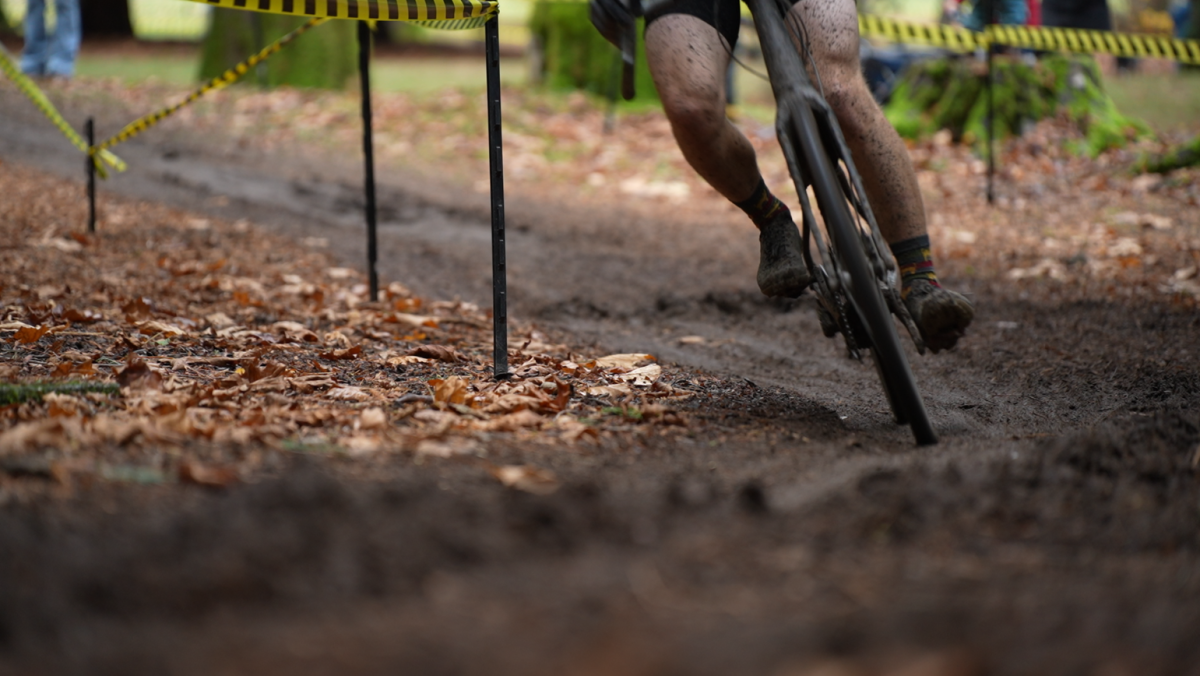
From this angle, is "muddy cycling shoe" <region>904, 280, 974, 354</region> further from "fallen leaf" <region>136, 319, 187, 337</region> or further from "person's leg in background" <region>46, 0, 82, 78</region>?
"person's leg in background" <region>46, 0, 82, 78</region>

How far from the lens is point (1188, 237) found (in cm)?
612

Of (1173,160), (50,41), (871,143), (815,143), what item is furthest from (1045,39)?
(50,41)

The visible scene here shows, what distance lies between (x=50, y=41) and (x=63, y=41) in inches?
13.3

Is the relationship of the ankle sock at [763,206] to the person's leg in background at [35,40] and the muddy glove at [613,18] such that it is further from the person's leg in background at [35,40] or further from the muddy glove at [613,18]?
the person's leg in background at [35,40]

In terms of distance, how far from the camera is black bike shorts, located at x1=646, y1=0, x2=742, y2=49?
112 inches

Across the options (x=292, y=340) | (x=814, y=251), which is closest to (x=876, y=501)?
(x=292, y=340)

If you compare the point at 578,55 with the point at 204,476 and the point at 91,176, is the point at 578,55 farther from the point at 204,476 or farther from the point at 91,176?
the point at 204,476

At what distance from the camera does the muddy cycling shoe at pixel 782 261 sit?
2.80 meters

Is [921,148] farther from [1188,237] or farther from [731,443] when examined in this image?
[731,443]

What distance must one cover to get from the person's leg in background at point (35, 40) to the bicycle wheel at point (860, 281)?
11507mm

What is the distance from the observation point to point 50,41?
1141 centimetres

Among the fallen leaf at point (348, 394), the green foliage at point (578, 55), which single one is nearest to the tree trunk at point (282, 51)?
the green foliage at point (578, 55)

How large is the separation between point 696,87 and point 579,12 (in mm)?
10224

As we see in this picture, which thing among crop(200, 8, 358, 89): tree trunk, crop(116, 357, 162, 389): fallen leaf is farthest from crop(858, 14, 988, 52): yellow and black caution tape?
crop(200, 8, 358, 89): tree trunk
